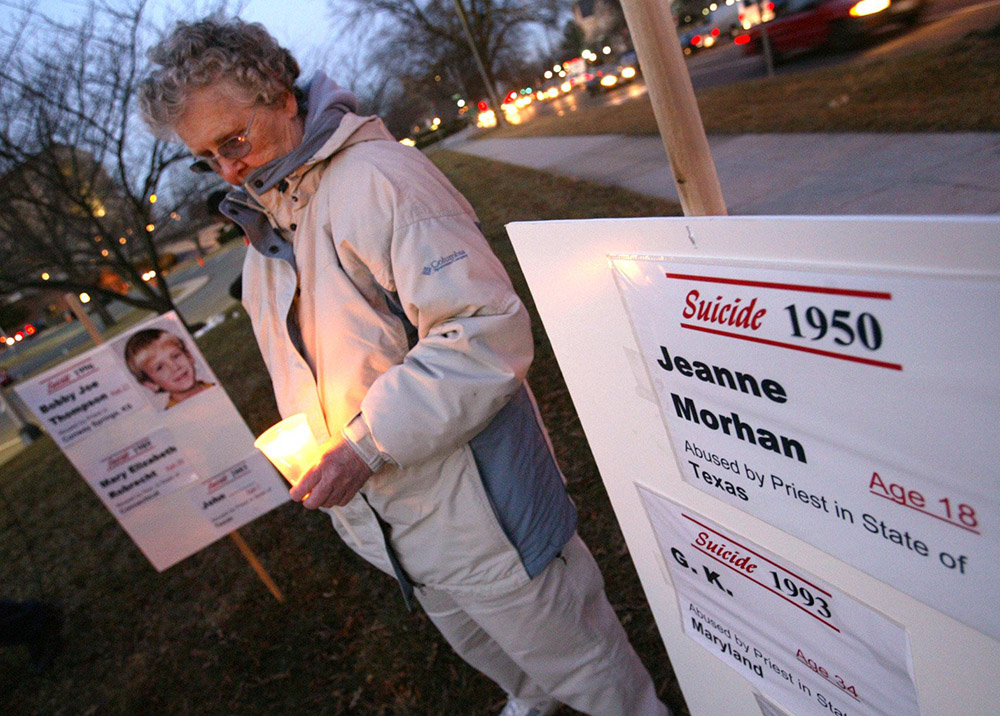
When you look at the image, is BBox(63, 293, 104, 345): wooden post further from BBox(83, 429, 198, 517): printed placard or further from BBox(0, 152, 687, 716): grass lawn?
BBox(0, 152, 687, 716): grass lawn

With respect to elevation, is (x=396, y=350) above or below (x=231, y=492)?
above

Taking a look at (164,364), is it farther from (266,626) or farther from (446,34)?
(446,34)

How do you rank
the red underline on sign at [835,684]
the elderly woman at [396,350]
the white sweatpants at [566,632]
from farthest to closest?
the white sweatpants at [566,632] < the elderly woman at [396,350] < the red underline on sign at [835,684]

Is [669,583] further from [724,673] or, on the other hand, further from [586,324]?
[586,324]

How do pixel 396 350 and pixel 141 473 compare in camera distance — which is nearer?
pixel 396 350

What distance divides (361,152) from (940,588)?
1462 millimetres

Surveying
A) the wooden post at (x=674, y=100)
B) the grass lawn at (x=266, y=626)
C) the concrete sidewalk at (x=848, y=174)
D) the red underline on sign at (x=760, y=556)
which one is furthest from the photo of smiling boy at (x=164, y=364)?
the concrete sidewalk at (x=848, y=174)

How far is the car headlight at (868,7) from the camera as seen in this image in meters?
10.2

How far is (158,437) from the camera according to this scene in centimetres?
327

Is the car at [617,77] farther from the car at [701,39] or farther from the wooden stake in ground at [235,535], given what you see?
the wooden stake in ground at [235,535]

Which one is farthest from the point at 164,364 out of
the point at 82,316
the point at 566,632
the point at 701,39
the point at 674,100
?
the point at 701,39

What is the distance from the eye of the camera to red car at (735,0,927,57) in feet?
33.6

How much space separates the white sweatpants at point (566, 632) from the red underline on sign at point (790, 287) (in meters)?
1.19

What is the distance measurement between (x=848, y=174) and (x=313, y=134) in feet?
17.0
